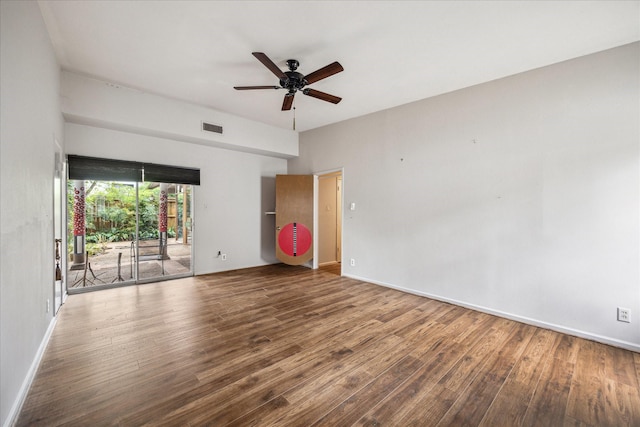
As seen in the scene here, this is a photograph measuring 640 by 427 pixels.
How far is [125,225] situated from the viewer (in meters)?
4.50

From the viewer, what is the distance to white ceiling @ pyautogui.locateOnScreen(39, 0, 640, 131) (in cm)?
231

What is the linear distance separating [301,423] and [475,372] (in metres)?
1.50

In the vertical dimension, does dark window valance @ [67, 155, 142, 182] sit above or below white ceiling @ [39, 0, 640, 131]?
below

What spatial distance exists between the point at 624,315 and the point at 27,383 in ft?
16.9

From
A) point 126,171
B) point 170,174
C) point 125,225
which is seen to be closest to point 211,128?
point 170,174

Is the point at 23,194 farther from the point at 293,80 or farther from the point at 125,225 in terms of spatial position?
the point at 125,225

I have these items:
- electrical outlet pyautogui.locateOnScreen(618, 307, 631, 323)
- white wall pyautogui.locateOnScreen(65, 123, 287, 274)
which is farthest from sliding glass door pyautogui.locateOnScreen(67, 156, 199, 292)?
electrical outlet pyautogui.locateOnScreen(618, 307, 631, 323)

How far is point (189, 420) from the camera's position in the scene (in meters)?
1.64

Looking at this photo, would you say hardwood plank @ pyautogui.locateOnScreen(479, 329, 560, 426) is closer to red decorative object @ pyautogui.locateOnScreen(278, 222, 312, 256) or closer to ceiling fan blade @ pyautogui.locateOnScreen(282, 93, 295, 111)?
ceiling fan blade @ pyautogui.locateOnScreen(282, 93, 295, 111)

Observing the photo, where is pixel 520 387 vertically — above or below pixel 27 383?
below

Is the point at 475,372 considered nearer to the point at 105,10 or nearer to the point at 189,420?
the point at 189,420

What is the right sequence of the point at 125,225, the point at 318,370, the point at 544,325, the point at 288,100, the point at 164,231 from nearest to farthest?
the point at 318,370 < the point at 544,325 < the point at 288,100 < the point at 125,225 < the point at 164,231

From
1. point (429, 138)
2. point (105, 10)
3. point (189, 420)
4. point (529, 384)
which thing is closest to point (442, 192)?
point (429, 138)

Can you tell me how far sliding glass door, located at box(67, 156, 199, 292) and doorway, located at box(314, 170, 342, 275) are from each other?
8.73 feet
